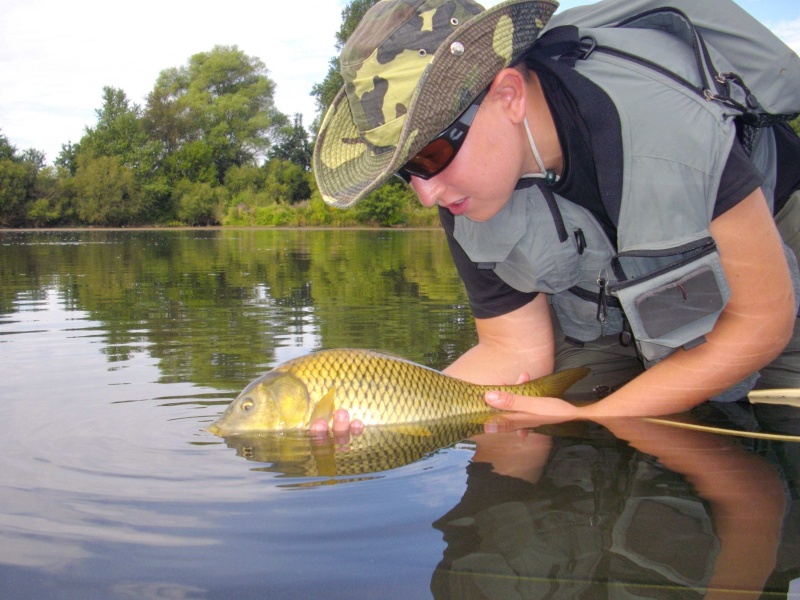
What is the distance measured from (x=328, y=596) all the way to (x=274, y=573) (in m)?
0.18

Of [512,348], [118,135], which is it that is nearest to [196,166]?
[118,135]

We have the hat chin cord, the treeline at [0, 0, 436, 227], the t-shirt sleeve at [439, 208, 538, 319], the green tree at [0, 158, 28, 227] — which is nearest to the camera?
the hat chin cord

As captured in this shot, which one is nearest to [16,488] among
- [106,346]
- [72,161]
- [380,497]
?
[380,497]

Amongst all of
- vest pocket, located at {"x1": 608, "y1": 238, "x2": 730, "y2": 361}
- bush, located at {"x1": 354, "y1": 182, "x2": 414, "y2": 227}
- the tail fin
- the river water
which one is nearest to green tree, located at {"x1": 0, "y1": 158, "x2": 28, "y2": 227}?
bush, located at {"x1": 354, "y1": 182, "x2": 414, "y2": 227}

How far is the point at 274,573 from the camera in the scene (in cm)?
177

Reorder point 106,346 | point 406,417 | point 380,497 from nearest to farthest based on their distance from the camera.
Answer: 1. point 380,497
2. point 406,417
3. point 106,346

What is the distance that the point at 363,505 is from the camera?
2195 millimetres

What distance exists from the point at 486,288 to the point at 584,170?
3.04ft

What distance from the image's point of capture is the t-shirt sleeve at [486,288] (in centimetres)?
344

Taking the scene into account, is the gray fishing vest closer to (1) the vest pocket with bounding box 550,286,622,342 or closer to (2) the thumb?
(1) the vest pocket with bounding box 550,286,622,342

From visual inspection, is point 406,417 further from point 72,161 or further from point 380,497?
point 72,161

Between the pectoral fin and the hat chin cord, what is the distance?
1.14 metres

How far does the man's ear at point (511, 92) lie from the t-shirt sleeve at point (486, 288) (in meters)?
0.94

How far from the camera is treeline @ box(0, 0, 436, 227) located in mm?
42938
